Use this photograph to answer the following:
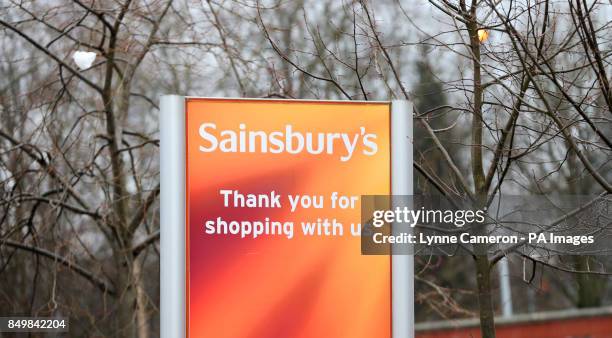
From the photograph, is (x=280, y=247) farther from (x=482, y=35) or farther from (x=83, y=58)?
(x=83, y=58)

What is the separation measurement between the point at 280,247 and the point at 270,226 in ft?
0.51

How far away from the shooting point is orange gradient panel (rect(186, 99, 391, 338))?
277 inches

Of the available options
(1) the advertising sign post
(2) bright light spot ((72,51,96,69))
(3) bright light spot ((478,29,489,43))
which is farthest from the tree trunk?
(2) bright light spot ((72,51,96,69))

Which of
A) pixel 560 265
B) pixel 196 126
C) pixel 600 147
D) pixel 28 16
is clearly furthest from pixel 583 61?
pixel 28 16

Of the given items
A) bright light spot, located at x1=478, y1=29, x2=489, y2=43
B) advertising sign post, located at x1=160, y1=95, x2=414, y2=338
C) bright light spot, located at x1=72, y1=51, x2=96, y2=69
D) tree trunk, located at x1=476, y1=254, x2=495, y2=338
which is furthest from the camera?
bright light spot, located at x1=72, y1=51, x2=96, y2=69

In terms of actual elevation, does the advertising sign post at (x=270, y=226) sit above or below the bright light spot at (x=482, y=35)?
below

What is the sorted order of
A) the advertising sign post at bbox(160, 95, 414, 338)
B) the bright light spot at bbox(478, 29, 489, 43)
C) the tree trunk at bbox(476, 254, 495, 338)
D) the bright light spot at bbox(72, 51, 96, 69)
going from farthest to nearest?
the bright light spot at bbox(72, 51, 96, 69), the tree trunk at bbox(476, 254, 495, 338), the bright light spot at bbox(478, 29, 489, 43), the advertising sign post at bbox(160, 95, 414, 338)

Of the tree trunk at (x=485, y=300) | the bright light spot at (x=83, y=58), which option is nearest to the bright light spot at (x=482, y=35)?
the tree trunk at (x=485, y=300)

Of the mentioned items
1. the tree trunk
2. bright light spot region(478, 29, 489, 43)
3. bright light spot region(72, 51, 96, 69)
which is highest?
bright light spot region(72, 51, 96, 69)

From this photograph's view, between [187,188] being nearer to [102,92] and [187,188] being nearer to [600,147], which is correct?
[600,147]

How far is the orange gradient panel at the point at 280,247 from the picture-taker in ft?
23.1

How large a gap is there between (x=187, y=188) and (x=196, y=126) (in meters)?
0.41

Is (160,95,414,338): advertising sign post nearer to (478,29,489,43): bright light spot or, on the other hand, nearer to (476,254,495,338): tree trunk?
(478,29,489,43): bright light spot

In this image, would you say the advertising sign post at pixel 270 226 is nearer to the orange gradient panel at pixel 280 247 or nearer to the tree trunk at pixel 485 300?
the orange gradient panel at pixel 280 247
